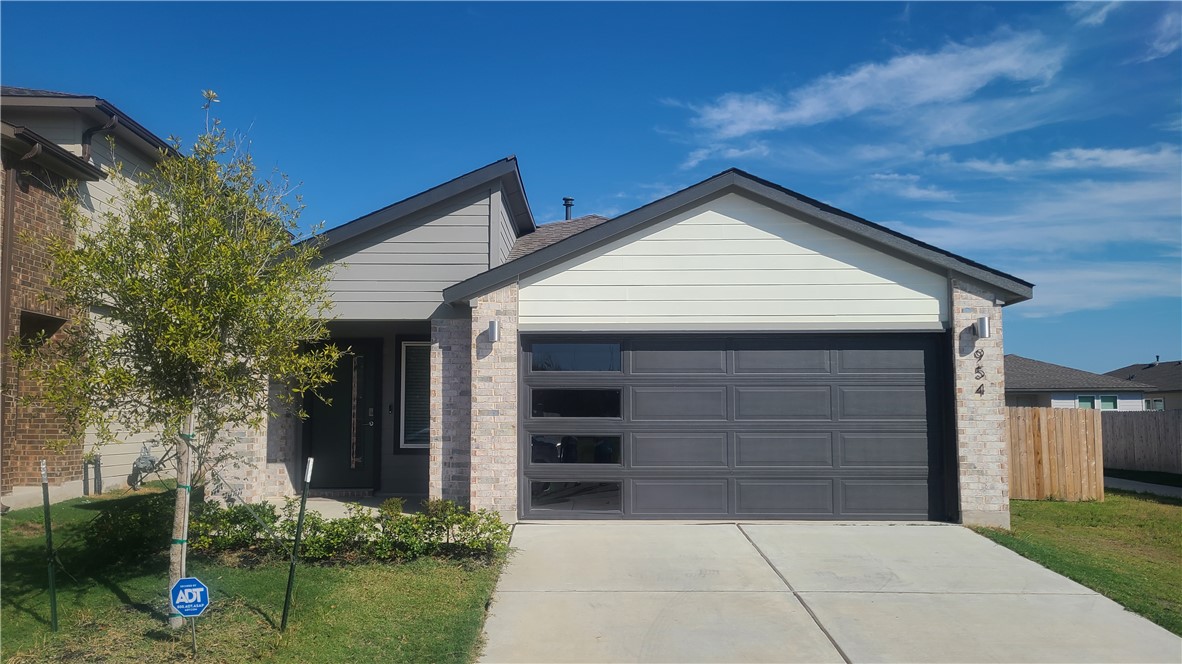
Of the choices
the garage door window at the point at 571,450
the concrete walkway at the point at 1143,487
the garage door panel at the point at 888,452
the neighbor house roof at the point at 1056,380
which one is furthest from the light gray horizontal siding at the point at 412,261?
the neighbor house roof at the point at 1056,380

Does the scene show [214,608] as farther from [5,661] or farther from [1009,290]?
[1009,290]

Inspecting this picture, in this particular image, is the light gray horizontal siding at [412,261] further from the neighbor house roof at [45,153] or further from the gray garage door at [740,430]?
the neighbor house roof at [45,153]

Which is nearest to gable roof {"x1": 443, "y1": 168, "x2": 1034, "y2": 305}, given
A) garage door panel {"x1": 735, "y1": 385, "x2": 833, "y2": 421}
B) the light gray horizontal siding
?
Result: the light gray horizontal siding

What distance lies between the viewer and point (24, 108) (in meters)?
11.6

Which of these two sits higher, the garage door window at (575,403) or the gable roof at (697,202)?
the gable roof at (697,202)

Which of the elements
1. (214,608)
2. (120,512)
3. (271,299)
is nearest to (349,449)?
(120,512)

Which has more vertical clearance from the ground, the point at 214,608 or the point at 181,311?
the point at 181,311

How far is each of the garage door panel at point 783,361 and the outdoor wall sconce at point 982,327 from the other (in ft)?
5.58

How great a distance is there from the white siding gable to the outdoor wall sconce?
101 cm

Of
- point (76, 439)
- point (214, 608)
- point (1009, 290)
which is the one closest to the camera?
point (76, 439)

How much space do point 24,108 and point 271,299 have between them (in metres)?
8.89

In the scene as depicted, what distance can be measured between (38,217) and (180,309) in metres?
7.16

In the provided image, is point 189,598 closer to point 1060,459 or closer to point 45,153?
point 45,153

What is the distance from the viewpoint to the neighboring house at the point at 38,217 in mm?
9969
